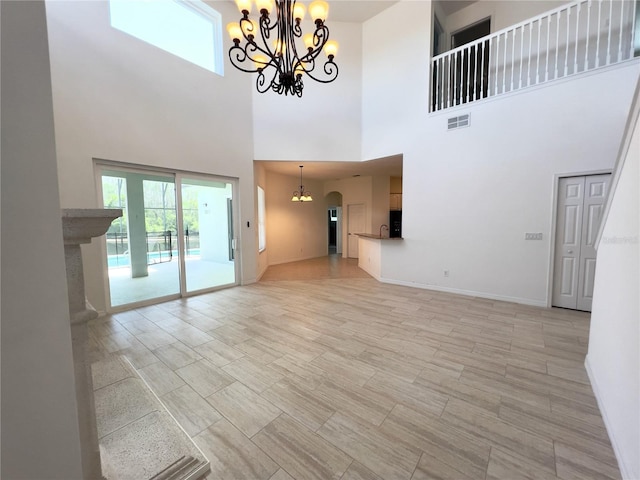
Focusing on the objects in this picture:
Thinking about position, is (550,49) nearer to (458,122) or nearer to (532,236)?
(458,122)

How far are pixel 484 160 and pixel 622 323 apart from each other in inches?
139

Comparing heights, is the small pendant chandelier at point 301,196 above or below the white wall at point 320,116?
below

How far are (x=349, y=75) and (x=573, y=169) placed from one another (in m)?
4.55

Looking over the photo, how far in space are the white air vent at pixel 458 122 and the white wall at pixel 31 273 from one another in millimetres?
5343

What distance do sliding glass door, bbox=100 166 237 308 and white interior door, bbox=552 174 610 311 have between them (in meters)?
5.79

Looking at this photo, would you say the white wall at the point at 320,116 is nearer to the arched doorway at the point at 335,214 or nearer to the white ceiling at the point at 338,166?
the white ceiling at the point at 338,166

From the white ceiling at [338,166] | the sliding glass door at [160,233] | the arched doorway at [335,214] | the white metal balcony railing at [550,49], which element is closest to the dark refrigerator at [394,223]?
the white ceiling at [338,166]

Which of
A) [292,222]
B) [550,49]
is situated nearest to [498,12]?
[550,49]

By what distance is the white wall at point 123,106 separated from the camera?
333 cm

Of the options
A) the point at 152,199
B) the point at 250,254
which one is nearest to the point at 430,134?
the point at 250,254

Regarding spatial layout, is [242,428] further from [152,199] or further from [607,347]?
[152,199]

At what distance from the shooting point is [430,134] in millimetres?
4926

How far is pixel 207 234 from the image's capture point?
17.5 ft

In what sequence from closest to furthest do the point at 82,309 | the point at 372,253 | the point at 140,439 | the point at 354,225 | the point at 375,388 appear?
the point at 82,309
the point at 140,439
the point at 375,388
the point at 372,253
the point at 354,225
